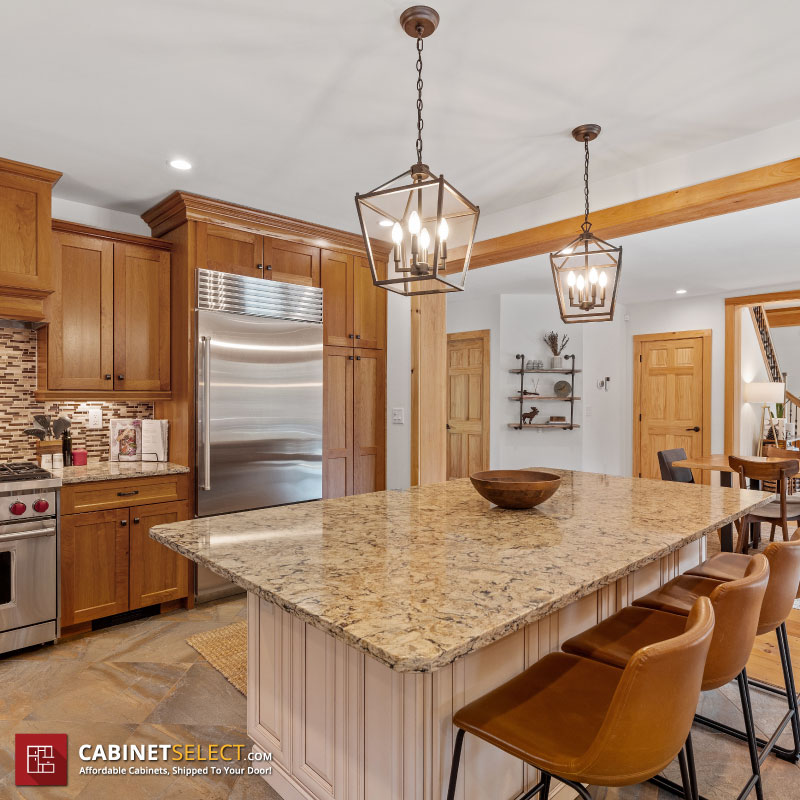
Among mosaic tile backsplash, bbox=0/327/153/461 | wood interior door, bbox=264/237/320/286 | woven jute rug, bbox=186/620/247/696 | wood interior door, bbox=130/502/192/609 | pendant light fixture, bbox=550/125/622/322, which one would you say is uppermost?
wood interior door, bbox=264/237/320/286

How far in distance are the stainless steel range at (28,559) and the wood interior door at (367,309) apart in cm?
227

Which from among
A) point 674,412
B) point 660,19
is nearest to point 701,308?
point 674,412

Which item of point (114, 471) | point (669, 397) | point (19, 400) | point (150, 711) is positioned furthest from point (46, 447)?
point (669, 397)

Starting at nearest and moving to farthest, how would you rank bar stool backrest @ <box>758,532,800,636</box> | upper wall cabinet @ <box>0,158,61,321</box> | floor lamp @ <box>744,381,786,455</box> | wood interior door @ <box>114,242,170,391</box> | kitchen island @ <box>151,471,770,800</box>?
1. kitchen island @ <box>151,471,770,800</box>
2. bar stool backrest @ <box>758,532,800,636</box>
3. upper wall cabinet @ <box>0,158,61,321</box>
4. wood interior door @ <box>114,242,170,391</box>
5. floor lamp @ <box>744,381,786,455</box>

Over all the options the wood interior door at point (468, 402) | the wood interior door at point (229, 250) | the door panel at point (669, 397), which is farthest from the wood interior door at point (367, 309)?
the door panel at point (669, 397)

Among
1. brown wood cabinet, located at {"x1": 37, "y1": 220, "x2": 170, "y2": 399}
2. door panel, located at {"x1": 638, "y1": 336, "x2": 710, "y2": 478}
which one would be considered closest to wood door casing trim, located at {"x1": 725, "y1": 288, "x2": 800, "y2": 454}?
door panel, located at {"x1": 638, "y1": 336, "x2": 710, "y2": 478}

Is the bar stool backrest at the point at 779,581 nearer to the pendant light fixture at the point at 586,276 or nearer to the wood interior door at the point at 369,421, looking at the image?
the pendant light fixture at the point at 586,276

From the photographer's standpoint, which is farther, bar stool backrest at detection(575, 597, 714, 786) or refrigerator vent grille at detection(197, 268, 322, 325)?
refrigerator vent grille at detection(197, 268, 322, 325)

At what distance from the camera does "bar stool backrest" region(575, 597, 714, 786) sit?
96 centimetres

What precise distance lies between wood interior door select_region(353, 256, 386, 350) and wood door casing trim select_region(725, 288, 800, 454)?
4.56 meters

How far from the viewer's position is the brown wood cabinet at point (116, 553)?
3.03m

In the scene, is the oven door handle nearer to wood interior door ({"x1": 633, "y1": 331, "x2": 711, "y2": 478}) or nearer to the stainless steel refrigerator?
the stainless steel refrigerator

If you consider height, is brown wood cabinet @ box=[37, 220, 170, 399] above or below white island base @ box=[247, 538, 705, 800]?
above

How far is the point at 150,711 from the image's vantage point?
92.9 inches
